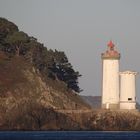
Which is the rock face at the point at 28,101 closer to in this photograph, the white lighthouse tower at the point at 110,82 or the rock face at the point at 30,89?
the rock face at the point at 30,89

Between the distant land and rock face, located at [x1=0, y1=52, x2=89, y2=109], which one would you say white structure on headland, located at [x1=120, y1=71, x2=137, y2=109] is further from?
rock face, located at [x1=0, y1=52, x2=89, y2=109]

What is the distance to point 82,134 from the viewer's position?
180m

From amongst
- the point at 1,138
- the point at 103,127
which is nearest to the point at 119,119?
the point at 103,127

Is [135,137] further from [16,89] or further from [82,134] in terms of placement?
[16,89]

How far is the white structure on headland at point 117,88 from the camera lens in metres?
192

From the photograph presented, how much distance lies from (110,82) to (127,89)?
2.57 m

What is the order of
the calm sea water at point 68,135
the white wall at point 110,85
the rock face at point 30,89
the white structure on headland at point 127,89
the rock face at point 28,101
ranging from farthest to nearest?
1. the white wall at point 110,85
2. the white structure on headland at point 127,89
3. the rock face at point 30,89
4. the rock face at point 28,101
5. the calm sea water at point 68,135

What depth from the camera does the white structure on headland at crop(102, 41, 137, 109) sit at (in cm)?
19225

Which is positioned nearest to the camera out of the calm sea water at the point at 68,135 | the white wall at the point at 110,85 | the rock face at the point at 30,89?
the calm sea water at the point at 68,135

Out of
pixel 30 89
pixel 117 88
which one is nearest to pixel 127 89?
pixel 117 88

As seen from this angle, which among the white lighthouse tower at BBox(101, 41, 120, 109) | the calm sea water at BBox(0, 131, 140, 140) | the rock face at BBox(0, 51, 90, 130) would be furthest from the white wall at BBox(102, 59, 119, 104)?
the rock face at BBox(0, 51, 90, 130)

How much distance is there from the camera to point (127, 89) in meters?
192

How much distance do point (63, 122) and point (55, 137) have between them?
584 inches

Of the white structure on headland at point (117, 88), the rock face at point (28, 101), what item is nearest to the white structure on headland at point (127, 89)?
the white structure on headland at point (117, 88)
